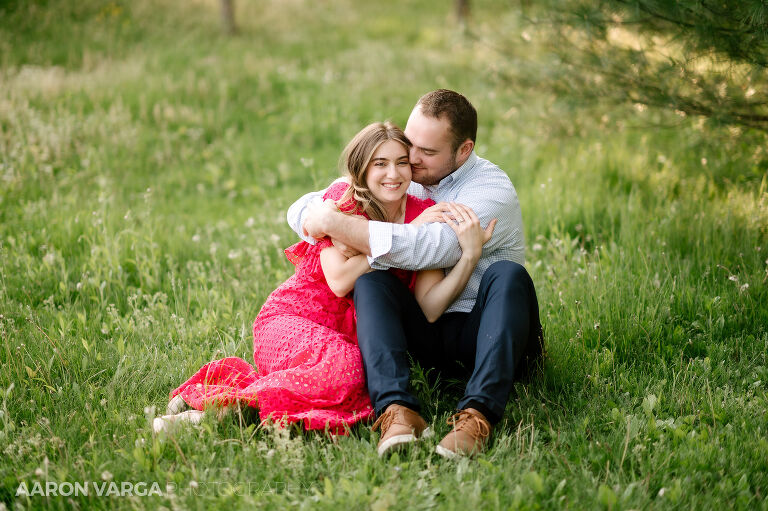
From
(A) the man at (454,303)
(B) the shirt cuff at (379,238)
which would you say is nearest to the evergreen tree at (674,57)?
(A) the man at (454,303)

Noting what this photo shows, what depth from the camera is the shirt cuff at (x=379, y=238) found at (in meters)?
3.39

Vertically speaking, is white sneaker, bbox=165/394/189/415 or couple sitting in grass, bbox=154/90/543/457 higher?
couple sitting in grass, bbox=154/90/543/457

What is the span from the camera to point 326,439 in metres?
3.20

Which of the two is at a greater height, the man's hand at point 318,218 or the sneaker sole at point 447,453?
the man's hand at point 318,218

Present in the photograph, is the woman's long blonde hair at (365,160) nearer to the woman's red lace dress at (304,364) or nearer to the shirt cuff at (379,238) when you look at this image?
the woman's red lace dress at (304,364)

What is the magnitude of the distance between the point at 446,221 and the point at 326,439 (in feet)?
4.08

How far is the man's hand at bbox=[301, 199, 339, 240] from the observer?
11.4ft

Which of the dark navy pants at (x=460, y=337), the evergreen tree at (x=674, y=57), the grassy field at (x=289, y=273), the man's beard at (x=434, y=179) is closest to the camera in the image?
the grassy field at (x=289, y=273)

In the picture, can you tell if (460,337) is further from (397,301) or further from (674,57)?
(674,57)

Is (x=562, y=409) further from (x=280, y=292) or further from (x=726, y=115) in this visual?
(x=726, y=115)

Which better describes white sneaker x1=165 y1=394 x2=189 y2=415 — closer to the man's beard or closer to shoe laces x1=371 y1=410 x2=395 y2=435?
shoe laces x1=371 y1=410 x2=395 y2=435

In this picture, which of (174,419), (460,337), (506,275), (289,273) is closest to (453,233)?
(506,275)

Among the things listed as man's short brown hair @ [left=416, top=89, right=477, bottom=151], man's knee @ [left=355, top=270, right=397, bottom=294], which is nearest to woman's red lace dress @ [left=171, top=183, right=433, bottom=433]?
man's knee @ [left=355, top=270, right=397, bottom=294]

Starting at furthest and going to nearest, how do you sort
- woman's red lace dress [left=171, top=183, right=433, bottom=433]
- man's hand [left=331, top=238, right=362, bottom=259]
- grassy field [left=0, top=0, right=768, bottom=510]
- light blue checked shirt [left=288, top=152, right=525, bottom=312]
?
man's hand [left=331, top=238, right=362, bottom=259]
light blue checked shirt [left=288, top=152, right=525, bottom=312]
woman's red lace dress [left=171, top=183, right=433, bottom=433]
grassy field [left=0, top=0, right=768, bottom=510]
